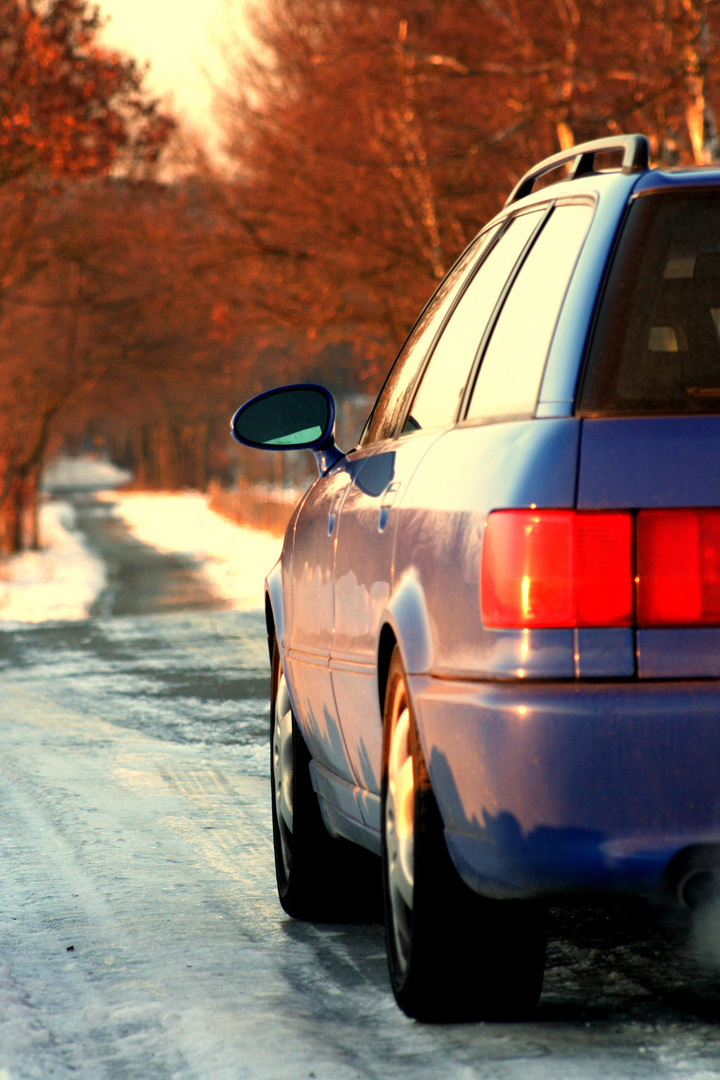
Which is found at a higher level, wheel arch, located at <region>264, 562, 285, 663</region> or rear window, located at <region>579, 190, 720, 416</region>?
rear window, located at <region>579, 190, 720, 416</region>

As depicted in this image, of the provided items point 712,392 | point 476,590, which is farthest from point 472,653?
point 712,392

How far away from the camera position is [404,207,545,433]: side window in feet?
13.3

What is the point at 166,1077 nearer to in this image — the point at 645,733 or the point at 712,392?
the point at 645,733

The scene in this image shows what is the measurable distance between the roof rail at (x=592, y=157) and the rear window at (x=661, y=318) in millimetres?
186

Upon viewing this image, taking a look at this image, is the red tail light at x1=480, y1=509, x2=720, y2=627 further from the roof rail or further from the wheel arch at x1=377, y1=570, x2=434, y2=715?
the roof rail

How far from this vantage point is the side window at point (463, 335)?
4.05 metres

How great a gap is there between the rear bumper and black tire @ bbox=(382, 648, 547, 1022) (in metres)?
0.29

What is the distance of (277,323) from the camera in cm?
2814

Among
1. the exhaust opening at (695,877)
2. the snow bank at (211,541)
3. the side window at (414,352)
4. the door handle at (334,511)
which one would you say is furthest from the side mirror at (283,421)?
the snow bank at (211,541)

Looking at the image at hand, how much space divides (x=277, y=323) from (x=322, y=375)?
45997mm

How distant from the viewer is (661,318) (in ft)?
11.7

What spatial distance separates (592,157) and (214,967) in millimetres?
2271

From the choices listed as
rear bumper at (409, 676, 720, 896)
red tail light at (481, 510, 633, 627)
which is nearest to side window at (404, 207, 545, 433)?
red tail light at (481, 510, 633, 627)

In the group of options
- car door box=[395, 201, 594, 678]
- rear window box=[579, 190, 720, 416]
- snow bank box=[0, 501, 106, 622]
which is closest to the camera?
car door box=[395, 201, 594, 678]
